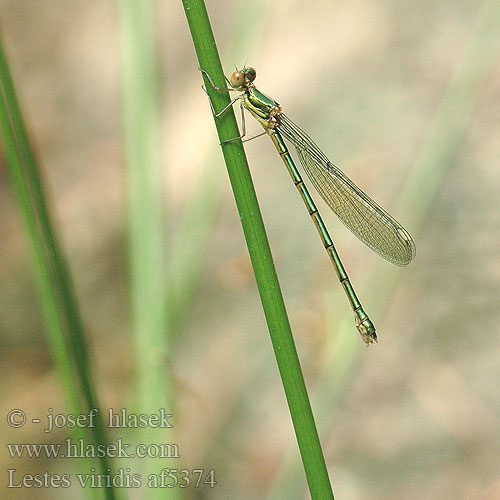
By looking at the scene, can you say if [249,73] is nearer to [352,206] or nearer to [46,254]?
[352,206]

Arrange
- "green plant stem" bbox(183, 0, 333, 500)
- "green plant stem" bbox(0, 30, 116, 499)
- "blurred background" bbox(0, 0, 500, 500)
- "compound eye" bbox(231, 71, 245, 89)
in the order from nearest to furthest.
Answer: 1. "green plant stem" bbox(183, 0, 333, 500)
2. "green plant stem" bbox(0, 30, 116, 499)
3. "compound eye" bbox(231, 71, 245, 89)
4. "blurred background" bbox(0, 0, 500, 500)

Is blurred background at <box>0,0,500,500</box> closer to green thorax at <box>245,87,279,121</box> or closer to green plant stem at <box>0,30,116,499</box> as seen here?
green thorax at <box>245,87,279,121</box>

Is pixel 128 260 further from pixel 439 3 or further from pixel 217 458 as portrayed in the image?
pixel 439 3

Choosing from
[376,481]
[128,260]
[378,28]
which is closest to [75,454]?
[128,260]

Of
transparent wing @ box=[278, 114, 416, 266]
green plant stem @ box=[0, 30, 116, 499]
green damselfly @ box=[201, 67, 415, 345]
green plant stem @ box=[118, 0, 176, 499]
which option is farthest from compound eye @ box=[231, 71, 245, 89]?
green plant stem @ box=[0, 30, 116, 499]

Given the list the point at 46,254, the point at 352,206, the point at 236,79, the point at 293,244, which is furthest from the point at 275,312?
the point at 293,244

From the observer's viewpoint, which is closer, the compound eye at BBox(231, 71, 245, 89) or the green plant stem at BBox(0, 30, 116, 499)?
the green plant stem at BBox(0, 30, 116, 499)
